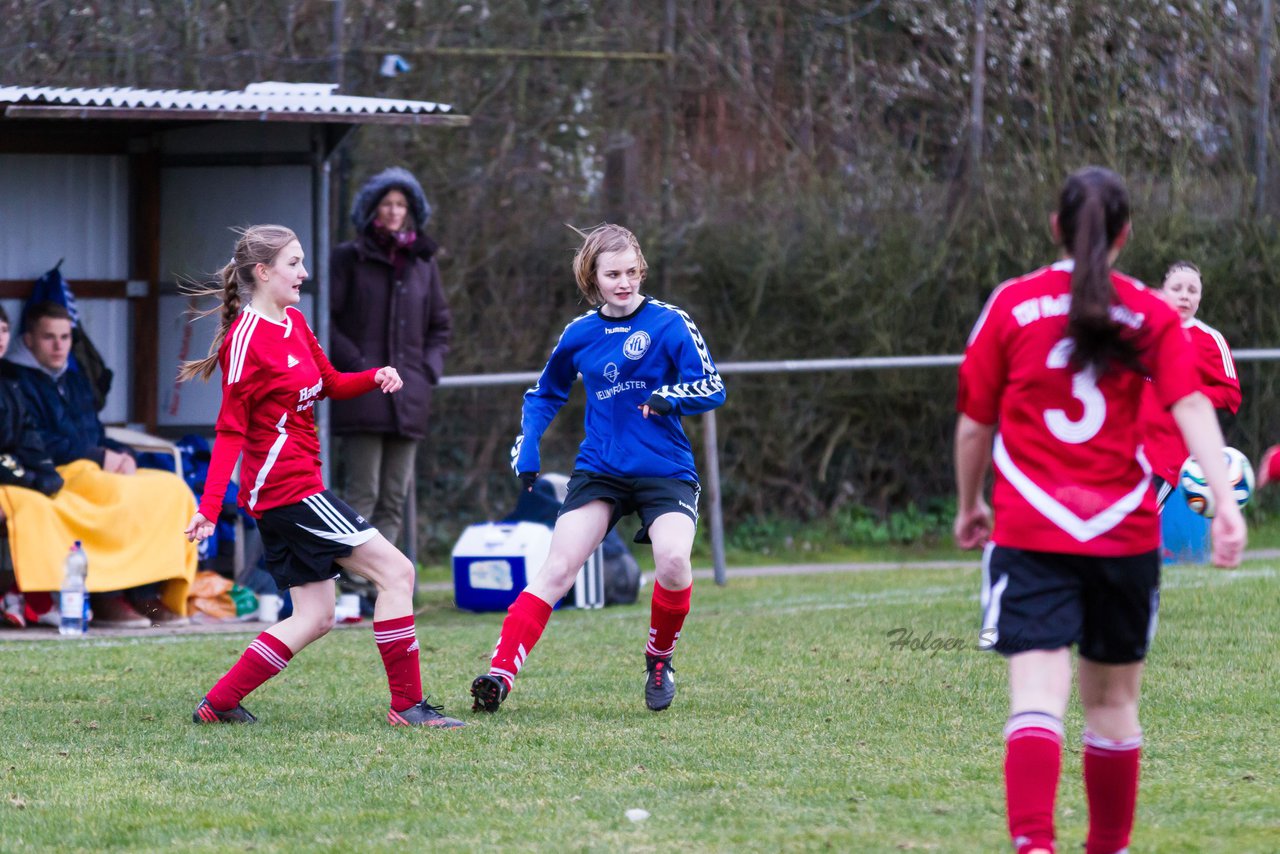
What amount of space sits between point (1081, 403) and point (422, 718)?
3038mm

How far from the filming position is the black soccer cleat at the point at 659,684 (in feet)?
21.0

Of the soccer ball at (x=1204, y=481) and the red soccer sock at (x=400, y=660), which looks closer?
the red soccer sock at (x=400, y=660)

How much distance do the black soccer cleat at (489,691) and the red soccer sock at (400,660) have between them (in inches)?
9.2

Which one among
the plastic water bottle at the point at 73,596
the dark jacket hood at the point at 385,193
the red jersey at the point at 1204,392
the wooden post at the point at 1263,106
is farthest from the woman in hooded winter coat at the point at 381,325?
the wooden post at the point at 1263,106

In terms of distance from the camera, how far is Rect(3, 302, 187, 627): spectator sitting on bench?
9.16m

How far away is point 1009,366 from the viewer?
3.88 meters

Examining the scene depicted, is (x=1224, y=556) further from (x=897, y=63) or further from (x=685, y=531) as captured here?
(x=897, y=63)

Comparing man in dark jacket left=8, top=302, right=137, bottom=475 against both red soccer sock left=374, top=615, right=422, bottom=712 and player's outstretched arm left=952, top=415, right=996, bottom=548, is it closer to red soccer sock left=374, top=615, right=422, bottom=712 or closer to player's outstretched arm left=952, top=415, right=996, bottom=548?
red soccer sock left=374, top=615, right=422, bottom=712

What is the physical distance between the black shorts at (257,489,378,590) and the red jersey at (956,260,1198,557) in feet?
9.37

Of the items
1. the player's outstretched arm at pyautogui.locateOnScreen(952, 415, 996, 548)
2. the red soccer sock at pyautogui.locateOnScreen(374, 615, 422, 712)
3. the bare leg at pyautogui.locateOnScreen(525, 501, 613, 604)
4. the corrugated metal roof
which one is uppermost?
the corrugated metal roof

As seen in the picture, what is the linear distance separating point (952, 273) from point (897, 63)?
185 centimetres

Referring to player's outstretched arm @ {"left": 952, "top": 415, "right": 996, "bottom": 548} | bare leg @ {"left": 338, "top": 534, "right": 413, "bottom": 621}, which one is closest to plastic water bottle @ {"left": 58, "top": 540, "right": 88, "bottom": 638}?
bare leg @ {"left": 338, "top": 534, "right": 413, "bottom": 621}

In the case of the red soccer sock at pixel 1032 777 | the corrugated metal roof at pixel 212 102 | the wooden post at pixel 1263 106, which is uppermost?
the wooden post at pixel 1263 106

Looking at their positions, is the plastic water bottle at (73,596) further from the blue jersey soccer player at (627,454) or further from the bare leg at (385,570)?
Answer: the blue jersey soccer player at (627,454)
